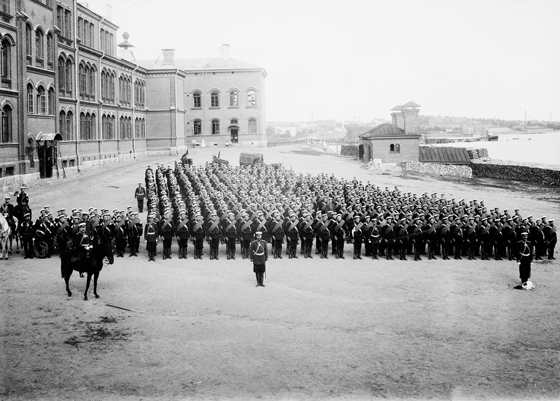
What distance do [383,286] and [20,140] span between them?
1048 inches

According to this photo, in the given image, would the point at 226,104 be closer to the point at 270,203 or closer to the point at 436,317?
the point at 270,203

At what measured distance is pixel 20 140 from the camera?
33562 millimetres

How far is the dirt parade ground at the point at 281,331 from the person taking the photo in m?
8.81

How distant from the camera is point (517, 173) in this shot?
155ft

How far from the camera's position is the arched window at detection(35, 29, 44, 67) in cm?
3576

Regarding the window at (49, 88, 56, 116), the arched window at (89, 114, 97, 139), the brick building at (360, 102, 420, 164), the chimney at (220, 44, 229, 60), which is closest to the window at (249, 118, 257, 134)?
the chimney at (220, 44, 229, 60)

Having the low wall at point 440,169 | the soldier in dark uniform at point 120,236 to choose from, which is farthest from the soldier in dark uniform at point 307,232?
the low wall at point 440,169

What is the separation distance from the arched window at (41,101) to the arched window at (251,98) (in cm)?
4004

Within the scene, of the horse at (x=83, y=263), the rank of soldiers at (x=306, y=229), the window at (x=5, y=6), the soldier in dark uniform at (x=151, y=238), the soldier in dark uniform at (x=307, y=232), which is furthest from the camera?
the window at (x=5, y=6)

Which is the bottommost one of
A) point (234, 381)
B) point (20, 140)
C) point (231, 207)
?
point (234, 381)

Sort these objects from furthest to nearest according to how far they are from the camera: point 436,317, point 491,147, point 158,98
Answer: point 491,147, point 158,98, point 436,317

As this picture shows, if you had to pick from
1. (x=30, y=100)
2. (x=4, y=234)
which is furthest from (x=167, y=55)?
(x=4, y=234)

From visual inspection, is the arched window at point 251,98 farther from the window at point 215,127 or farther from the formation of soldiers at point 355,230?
the formation of soldiers at point 355,230

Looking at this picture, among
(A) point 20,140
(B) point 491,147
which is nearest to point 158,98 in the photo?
(A) point 20,140
